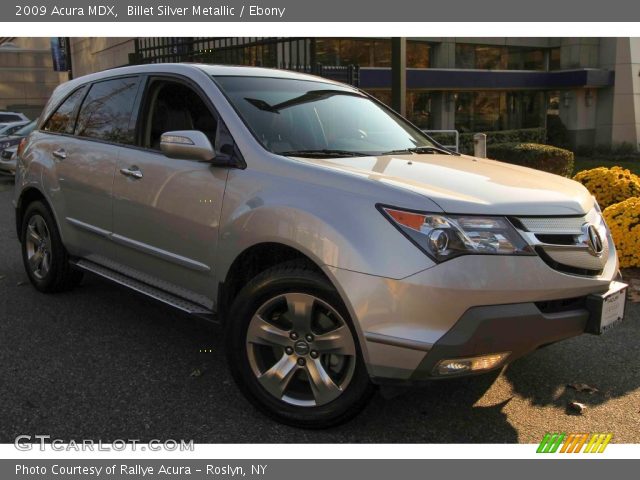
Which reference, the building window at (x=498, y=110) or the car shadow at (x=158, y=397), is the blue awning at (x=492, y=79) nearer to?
the building window at (x=498, y=110)

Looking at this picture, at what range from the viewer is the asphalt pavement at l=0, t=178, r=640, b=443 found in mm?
3209

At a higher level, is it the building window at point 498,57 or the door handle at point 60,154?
the building window at point 498,57

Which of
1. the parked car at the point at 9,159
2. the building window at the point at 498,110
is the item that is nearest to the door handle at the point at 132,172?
the parked car at the point at 9,159

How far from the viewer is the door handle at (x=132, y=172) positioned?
4.09m

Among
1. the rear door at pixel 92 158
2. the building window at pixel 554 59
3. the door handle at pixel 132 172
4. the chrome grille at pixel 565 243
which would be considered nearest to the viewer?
the chrome grille at pixel 565 243

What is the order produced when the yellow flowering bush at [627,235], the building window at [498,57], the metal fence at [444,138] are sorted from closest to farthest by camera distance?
the yellow flowering bush at [627,235] → the metal fence at [444,138] → the building window at [498,57]

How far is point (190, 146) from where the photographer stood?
349 centimetres

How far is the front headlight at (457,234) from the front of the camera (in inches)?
109

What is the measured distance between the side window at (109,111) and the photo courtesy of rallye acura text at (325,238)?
0.9 inches

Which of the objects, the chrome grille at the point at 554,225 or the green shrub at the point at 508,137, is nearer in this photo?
the chrome grille at the point at 554,225

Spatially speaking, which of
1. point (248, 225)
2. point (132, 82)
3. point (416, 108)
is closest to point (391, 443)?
point (248, 225)

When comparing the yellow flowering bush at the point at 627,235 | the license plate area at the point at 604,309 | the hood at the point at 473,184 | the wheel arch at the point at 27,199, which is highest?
the hood at the point at 473,184

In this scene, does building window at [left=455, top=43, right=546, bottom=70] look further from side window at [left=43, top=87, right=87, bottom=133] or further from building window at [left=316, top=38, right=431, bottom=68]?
side window at [left=43, top=87, right=87, bottom=133]

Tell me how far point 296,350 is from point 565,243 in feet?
4.55
